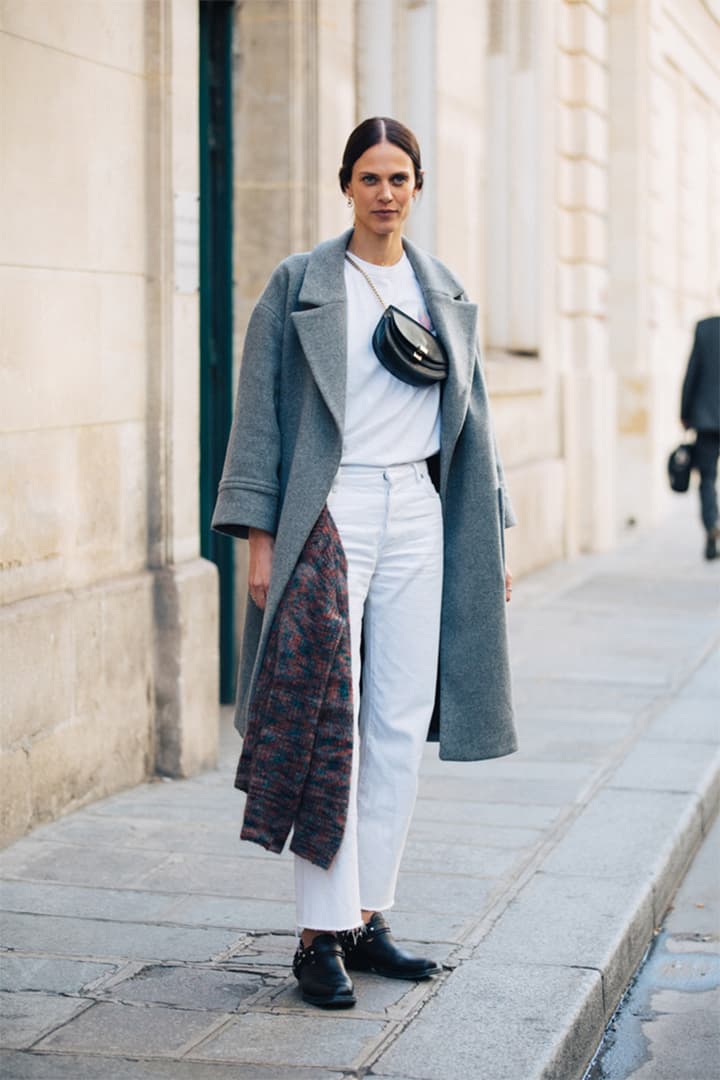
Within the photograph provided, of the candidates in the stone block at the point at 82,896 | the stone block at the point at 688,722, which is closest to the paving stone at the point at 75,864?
the stone block at the point at 82,896

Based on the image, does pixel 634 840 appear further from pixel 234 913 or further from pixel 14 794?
pixel 14 794

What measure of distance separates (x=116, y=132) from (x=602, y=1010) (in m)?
3.23

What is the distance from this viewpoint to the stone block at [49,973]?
4168mm

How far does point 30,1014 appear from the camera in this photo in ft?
13.0

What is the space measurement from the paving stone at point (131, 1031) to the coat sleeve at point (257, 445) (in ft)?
3.36

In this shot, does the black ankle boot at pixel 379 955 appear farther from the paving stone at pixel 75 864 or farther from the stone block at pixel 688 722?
the stone block at pixel 688 722

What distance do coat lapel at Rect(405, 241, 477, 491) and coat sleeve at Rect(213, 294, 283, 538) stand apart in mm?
354

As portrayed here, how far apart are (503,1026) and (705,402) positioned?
10.00 m

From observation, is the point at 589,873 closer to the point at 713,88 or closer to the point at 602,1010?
the point at 602,1010

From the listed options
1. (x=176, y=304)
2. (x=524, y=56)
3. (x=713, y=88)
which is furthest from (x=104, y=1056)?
(x=713, y=88)

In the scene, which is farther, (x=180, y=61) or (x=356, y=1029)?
(x=180, y=61)

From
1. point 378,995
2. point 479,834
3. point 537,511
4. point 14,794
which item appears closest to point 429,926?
point 378,995

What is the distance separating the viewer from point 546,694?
8023mm

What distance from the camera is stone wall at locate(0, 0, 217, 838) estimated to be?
5.50m
